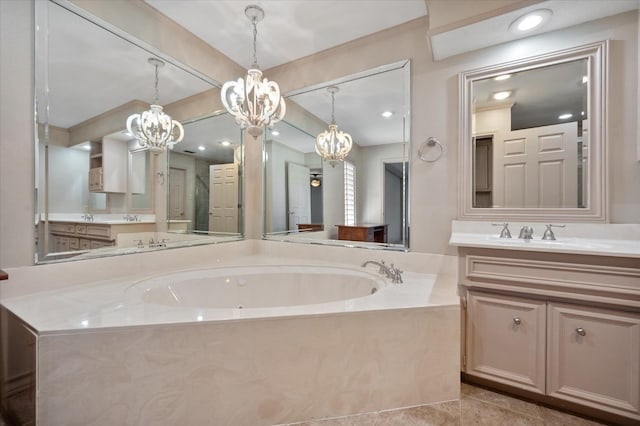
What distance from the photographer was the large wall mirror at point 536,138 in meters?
1.60

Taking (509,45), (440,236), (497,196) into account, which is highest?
(509,45)

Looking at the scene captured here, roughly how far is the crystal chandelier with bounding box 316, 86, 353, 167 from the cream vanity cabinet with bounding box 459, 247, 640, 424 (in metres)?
1.32

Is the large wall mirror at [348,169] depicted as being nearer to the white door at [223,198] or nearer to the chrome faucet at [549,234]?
the white door at [223,198]

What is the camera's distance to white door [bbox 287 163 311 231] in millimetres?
2667

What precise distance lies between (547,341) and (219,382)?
159 centimetres

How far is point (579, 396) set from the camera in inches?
51.9

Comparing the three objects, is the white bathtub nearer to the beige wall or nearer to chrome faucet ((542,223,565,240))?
the beige wall

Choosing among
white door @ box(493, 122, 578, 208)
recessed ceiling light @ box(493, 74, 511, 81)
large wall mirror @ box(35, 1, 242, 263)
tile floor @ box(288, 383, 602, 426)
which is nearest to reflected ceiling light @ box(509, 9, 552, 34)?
recessed ceiling light @ box(493, 74, 511, 81)

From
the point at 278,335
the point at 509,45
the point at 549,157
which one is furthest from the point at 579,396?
the point at 509,45

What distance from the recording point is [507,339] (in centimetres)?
148

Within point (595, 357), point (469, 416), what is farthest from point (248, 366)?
point (595, 357)

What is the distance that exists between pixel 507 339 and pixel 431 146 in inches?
51.2

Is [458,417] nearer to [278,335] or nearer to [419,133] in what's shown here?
[278,335]

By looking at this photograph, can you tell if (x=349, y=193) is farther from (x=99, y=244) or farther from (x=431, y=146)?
(x=99, y=244)
